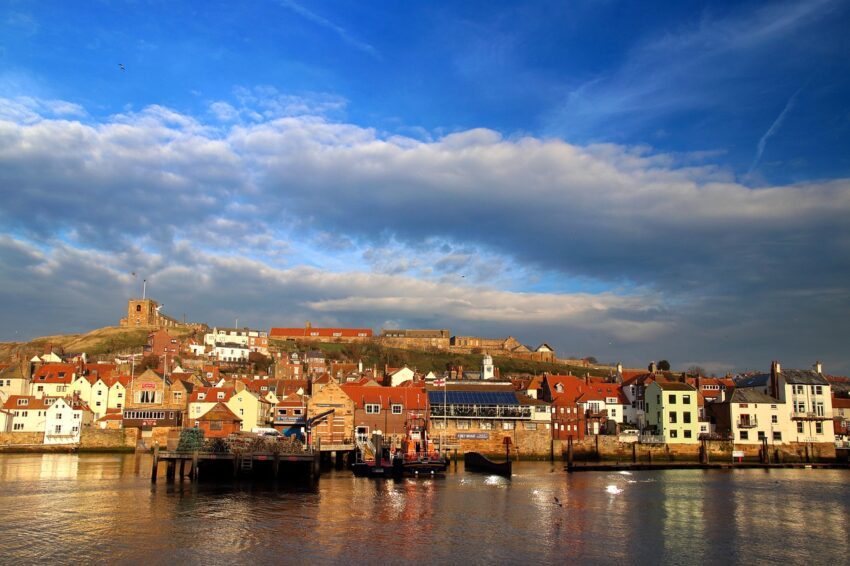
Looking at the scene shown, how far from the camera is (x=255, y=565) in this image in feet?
91.6

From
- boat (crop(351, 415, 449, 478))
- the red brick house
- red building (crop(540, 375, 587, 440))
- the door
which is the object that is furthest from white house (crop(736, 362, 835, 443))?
the red brick house

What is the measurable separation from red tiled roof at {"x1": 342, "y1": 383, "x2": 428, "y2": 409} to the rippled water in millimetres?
19768

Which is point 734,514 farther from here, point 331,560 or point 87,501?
point 87,501

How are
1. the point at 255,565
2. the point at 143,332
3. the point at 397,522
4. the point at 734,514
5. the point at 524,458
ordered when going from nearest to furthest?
the point at 255,565 < the point at 397,522 < the point at 734,514 < the point at 524,458 < the point at 143,332

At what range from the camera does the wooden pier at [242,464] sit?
5262 cm

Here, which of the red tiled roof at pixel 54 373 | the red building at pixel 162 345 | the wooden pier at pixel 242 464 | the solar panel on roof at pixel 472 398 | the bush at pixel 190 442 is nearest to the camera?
the wooden pier at pixel 242 464

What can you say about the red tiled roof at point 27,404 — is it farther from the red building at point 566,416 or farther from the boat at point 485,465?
the red building at point 566,416

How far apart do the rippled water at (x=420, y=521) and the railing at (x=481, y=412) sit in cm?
2118

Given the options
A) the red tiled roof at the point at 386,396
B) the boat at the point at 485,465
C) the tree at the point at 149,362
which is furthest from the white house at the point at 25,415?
the boat at the point at 485,465

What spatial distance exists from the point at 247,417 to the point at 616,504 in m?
52.4

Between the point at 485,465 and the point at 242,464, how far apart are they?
22.5 metres

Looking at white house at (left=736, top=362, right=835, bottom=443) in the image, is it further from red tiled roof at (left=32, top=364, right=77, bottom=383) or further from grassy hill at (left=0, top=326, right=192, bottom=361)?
grassy hill at (left=0, top=326, right=192, bottom=361)

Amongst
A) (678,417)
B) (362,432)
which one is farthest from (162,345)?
(678,417)

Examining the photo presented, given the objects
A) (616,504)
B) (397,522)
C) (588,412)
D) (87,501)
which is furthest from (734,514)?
(588,412)
